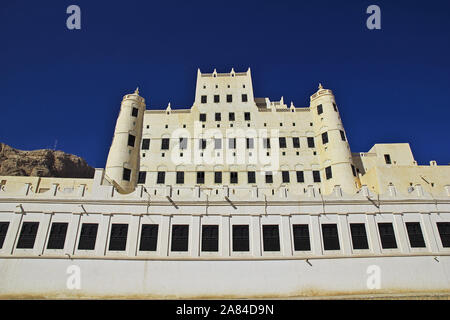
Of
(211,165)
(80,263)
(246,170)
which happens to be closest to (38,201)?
(80,263)

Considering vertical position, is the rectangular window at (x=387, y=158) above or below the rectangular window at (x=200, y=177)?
above

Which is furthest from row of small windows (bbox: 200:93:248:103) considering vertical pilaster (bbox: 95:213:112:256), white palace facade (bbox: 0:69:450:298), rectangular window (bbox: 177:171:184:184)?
vertical pilaster (bbox: 95:213:112:256)

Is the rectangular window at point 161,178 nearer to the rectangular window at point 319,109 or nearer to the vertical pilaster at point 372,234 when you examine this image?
the rectangular window at point 319,109

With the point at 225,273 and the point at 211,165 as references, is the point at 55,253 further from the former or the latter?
the point at 211,165

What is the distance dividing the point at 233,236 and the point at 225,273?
3.00 m

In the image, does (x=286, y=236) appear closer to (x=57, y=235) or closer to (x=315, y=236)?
(x=315, y=236)

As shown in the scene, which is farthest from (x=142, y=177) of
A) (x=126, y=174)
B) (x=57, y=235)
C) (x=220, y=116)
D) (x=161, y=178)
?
(x=57, y=235)

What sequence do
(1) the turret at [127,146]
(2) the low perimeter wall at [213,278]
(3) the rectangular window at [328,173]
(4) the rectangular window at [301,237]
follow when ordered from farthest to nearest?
(3) the rectangular window at [328,173], (1) the turret at [127,146], (4) the rectangular window at [301,237], (2) the low perimeter wall at [213,278]

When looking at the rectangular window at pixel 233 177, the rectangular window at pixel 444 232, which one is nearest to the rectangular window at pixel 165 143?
the rectangular window at pixel 233 177

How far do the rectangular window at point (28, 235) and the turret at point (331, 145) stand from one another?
31.4 m

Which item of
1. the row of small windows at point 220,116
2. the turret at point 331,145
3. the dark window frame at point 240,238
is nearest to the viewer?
the dark window frame at point 240,238

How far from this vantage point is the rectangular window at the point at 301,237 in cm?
2367

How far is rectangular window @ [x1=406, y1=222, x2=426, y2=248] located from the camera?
2416cm

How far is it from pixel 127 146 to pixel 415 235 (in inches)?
1308
